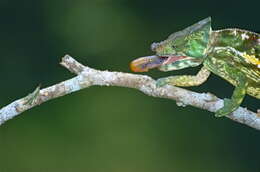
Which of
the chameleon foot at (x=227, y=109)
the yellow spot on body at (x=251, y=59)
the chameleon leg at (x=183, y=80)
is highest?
the chameleon leg at (x=183, y=80)

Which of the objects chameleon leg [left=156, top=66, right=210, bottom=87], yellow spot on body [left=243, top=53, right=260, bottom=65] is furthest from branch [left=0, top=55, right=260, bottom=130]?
yellow spot on body [left=243, top=53, right=260, bottom=65]

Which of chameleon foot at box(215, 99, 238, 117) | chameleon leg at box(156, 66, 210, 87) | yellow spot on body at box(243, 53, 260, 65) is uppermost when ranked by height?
chameleon leg at box(156, 66, 210, 87)

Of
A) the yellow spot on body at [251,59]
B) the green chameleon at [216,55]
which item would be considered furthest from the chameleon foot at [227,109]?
the yellow spot on body at [251,59]

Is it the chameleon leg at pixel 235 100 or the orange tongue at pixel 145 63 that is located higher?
the orange tongue at pixel 145 63

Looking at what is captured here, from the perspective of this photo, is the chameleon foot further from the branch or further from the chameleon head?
the chameleon head

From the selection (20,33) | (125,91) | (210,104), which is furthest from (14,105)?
(20,33)

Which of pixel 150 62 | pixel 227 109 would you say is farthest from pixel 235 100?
pixel 150 62

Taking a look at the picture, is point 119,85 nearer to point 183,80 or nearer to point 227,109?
point 183,80

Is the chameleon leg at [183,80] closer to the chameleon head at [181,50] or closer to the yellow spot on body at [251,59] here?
the chameleon head at [181,50]
